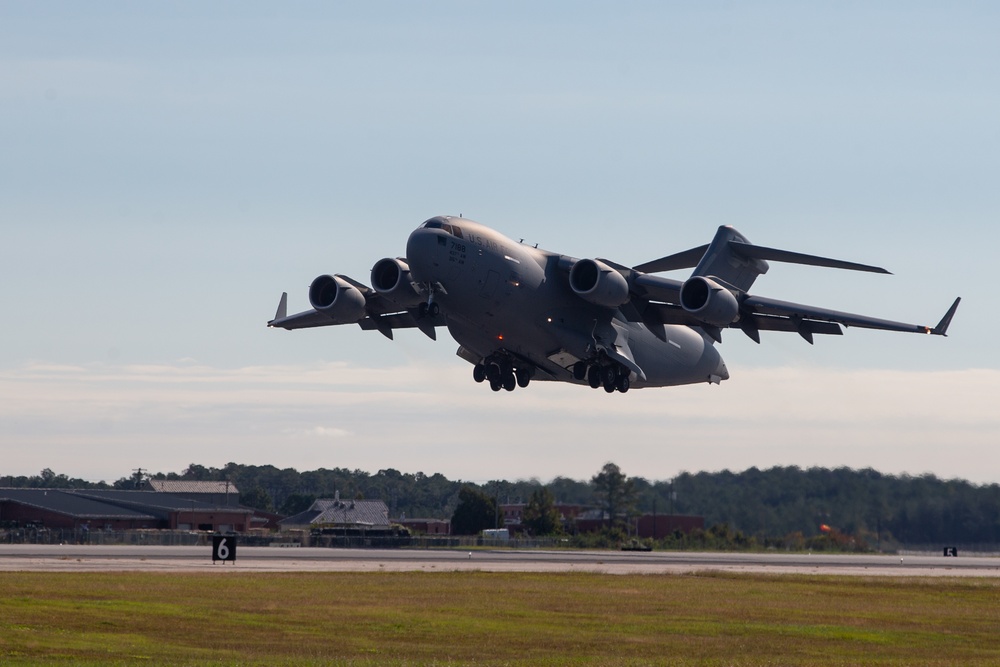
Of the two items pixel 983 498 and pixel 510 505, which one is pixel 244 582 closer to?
pixel 983 498

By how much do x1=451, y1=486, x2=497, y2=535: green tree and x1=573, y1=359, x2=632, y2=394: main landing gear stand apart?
197 feet

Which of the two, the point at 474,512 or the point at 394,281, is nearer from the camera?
the point at 394,281

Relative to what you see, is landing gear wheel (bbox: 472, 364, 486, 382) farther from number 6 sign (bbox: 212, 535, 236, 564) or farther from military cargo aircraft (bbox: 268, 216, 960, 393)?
number 6 sign (bbox: 212, 535, 236, 564)

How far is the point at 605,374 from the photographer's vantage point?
39844 mm

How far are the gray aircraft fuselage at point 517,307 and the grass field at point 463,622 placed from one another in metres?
7.28

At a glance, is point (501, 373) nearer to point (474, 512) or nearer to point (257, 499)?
point (474, 512)

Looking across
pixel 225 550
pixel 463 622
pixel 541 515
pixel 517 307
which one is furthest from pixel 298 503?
pixel 463 622

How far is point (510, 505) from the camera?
11238 cm

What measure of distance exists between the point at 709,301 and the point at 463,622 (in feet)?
41.6

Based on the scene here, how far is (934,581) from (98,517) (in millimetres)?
64354

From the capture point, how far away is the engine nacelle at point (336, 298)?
38.7m

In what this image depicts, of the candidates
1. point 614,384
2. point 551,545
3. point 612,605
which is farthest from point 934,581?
point 551,545

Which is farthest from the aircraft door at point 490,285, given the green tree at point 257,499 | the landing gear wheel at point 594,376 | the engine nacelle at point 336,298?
the green tree at point 257,499

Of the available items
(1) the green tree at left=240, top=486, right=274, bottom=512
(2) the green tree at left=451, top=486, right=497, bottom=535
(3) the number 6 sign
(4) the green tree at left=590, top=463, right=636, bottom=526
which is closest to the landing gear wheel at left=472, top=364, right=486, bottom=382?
(3) the number 6 sign
